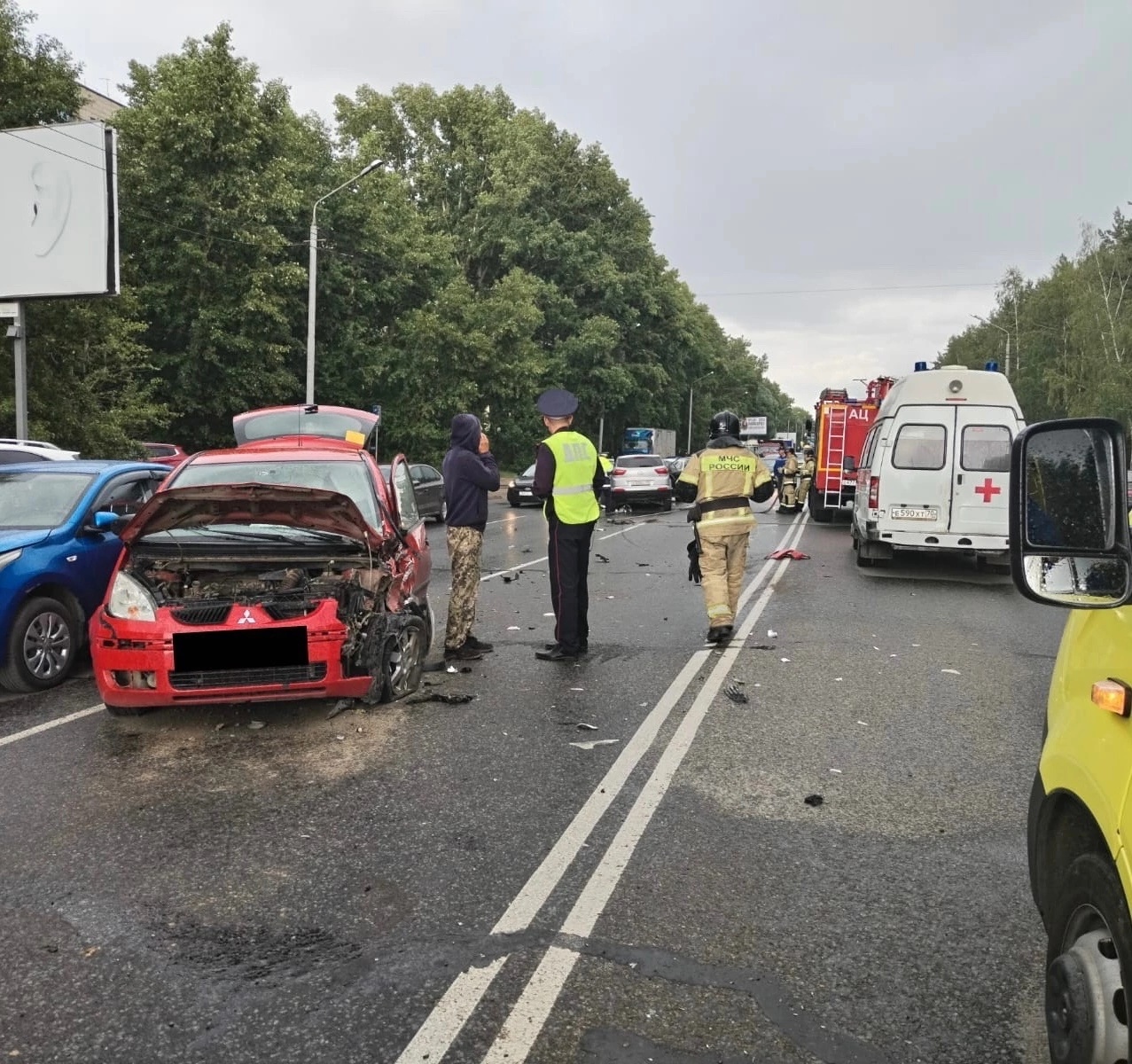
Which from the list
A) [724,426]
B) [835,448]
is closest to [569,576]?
[724,426]

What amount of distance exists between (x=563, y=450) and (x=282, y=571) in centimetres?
244

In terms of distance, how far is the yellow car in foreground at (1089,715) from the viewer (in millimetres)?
1820

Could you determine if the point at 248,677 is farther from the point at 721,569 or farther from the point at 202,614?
the point at 721,569

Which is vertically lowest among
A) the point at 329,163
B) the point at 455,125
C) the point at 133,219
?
the point at 133,219

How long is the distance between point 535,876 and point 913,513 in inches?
383

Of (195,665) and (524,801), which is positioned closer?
(524,801)

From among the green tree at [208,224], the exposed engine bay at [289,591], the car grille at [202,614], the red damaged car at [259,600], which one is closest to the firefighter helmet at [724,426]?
the red damaged car at [259,600]

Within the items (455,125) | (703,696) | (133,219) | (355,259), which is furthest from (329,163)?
(703,696)

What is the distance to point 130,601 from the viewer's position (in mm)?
5336

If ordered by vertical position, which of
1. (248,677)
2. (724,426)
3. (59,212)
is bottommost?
(248,677)

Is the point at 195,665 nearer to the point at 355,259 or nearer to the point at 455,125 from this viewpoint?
the point at 355,259

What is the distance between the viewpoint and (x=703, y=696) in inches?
248

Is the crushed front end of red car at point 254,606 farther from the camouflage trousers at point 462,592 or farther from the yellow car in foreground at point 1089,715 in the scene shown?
the yellow car in foreground at point 1089,715

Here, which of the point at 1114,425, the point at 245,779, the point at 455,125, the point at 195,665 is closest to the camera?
the point at 1114,425
